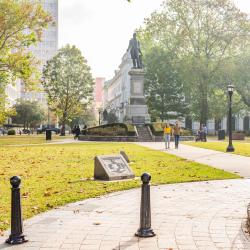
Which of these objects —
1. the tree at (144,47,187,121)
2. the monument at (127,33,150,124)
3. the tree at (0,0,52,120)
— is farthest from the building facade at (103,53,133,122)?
the tree at (0,0,52,120)

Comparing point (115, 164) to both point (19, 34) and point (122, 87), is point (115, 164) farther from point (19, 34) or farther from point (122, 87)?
point (122, 87)

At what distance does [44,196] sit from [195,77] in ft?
147

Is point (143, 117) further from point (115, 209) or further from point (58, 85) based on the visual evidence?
point (115, 209)

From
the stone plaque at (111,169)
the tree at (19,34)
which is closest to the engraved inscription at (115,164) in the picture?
the stone plaque at (111,169)

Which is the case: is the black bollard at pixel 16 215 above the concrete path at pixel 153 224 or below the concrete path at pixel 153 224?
above

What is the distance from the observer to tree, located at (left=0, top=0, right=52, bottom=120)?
112 feet

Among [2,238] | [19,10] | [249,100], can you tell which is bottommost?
[2,238]

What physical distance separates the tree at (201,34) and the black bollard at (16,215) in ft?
152

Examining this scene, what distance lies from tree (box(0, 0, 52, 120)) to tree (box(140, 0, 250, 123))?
20.3m

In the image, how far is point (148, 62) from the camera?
63.0 meters

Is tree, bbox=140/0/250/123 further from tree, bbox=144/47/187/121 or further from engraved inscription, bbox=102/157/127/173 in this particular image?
engraved inscription, bbox=102/157/127/173

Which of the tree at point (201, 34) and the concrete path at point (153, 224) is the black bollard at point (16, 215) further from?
the tree at point (201, 34)

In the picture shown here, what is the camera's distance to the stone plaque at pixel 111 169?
1221 centimetres

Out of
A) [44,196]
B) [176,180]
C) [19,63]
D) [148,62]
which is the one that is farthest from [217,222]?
[148,62]
